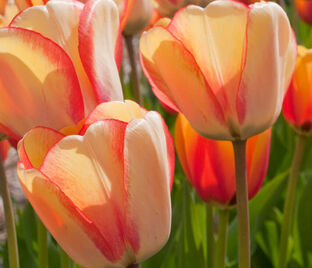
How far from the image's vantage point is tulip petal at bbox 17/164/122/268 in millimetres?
432

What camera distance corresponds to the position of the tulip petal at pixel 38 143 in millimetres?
461

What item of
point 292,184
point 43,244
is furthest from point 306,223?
point 43,244

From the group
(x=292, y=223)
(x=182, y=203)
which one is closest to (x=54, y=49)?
(x=182, y=203)

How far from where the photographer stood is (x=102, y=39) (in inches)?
21.4

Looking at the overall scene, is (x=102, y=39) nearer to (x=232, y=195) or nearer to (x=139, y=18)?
(x=232, y=195)

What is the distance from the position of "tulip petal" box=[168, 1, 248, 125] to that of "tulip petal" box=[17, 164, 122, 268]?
6.6 inches

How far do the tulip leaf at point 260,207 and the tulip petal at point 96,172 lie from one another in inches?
22.9

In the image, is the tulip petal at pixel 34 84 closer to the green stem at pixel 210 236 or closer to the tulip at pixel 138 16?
the green stem at pixel 210 236

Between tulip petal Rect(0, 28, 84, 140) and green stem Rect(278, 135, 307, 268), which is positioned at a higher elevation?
tulip petal Rect(0, 28, 84, 140)

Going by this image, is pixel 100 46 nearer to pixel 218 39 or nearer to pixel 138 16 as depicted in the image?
pixel 218 39

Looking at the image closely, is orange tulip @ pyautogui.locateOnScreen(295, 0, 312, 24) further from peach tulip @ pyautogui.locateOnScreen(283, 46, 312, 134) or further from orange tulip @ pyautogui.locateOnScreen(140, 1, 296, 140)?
orange tulip @ pyautogui.locateOnScreen(140, 1, 296, 140)

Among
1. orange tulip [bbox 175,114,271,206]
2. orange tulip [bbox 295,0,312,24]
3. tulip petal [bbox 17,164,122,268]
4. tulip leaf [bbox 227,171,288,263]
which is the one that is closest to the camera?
tulip petal [bbox 17,164,122,268]

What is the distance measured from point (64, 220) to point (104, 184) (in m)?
0.03

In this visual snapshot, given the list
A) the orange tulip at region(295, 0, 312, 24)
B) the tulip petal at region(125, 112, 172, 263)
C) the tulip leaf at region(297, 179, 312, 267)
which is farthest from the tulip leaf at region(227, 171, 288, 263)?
the orange tulip at region(295, 0, 312, 24)
